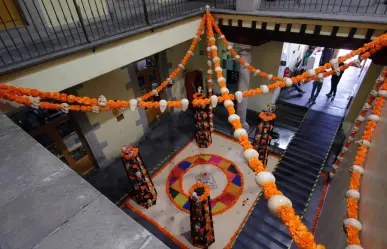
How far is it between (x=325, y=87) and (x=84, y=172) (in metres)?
10.1

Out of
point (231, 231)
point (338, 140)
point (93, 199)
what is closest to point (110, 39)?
point (93, 199)

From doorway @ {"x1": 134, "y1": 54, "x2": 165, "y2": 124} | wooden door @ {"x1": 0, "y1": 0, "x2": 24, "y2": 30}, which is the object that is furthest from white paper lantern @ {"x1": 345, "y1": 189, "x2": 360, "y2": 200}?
→ doorway @ {"x1": 134, "y1": 54, "x2": 165, "y2": 124}

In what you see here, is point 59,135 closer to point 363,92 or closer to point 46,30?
point 46,30

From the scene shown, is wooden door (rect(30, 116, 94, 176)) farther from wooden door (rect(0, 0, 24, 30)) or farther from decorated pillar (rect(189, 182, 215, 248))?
decorated pillar (rect(189, 182, 215, 248))

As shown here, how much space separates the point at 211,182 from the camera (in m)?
6.37

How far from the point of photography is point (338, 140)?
7133 millimetres

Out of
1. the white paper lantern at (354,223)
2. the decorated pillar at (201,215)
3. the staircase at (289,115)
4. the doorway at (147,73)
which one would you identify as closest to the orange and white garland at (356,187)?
the white paper lantern at (354,223)

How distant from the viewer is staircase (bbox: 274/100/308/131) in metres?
7.93

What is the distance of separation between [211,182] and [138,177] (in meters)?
2.21

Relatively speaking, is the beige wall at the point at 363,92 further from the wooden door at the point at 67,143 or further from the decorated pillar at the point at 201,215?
the wooden door at the point at 67,143

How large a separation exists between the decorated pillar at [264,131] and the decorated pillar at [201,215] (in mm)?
2510

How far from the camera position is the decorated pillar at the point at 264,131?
5785 millimetres

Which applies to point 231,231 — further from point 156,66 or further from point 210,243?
point 156,66

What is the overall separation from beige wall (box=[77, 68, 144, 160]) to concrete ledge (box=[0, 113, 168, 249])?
175 inches
